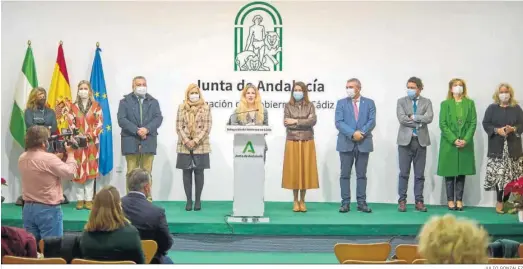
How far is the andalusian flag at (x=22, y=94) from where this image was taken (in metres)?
9.13

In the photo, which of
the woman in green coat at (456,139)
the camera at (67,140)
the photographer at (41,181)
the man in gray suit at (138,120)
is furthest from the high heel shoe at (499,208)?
the photographer at (41,181)

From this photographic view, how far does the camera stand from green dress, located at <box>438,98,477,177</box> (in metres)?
8.43

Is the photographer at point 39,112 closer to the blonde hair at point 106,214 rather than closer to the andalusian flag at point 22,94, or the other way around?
the andalusian flag at point 22,94

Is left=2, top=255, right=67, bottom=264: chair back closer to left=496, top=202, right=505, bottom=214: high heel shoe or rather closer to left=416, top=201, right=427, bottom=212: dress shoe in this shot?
left=416, top=201, right=427, bottom=212: dress shoe

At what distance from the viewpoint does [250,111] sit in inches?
310

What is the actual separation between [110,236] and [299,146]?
3.94 metres

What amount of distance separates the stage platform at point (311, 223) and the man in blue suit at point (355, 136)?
0.89 feet

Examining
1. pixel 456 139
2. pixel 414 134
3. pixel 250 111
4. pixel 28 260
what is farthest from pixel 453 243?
pixel 456 139

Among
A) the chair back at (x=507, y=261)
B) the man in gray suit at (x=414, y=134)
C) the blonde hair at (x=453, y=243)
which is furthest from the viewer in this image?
the man in gray suit at (x=414, y=134)

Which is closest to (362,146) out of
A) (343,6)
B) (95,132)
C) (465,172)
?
(465,172)

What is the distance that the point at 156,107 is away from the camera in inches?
335

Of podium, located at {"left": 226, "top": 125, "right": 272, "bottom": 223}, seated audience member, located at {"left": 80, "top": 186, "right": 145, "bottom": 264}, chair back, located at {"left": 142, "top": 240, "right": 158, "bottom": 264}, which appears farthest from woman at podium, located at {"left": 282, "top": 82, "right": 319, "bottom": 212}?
seated audience member, located at {"left": 80, "top": 186, "right": 145, "bottom": 264}

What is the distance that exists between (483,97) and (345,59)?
5.69 ft

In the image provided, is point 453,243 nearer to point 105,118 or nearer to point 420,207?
point 420,207
